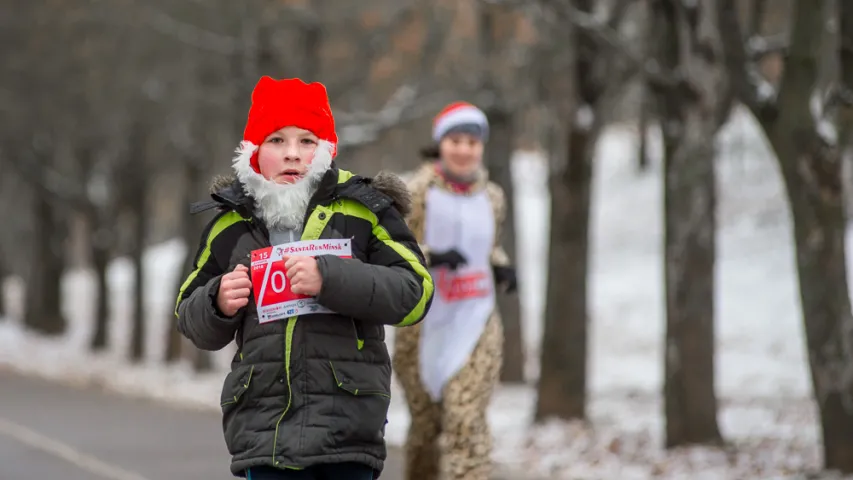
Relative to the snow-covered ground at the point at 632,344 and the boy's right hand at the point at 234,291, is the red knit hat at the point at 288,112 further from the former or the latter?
the snow-covered ground at the point at 632,344

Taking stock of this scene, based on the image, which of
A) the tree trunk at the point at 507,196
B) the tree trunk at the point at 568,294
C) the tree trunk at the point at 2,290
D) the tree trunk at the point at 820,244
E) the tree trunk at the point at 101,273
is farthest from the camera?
the tree trunk at the point at 2,290

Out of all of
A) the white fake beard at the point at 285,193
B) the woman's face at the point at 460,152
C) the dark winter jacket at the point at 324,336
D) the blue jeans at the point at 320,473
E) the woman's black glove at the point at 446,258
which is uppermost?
the woman's face at the point at 460,152

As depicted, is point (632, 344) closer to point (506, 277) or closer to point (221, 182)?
point (506, 277)

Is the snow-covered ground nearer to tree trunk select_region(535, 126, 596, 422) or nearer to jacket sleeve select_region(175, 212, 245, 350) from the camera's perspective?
tree trunk select_region(535, 126, 596, 422)

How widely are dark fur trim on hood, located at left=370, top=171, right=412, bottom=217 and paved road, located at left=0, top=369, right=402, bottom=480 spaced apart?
608 centimetres

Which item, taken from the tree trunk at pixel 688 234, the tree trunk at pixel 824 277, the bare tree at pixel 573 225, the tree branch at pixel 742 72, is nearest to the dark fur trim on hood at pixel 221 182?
the tree trunk at pixel 824 277

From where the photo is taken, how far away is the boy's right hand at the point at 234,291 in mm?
4551

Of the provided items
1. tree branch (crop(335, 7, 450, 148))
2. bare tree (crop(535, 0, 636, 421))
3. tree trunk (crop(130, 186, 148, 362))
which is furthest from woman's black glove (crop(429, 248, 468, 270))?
tree trunk (crop(130, 186, 148, 362))

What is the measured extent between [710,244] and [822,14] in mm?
2411

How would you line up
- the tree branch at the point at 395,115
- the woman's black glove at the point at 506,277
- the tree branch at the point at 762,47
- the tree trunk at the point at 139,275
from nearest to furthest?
the woman's black glove at the point at 506,277, the tree branch at the point at 762,47, the tree branch at the point at 395,115, the tree trunk at the point at 139,275

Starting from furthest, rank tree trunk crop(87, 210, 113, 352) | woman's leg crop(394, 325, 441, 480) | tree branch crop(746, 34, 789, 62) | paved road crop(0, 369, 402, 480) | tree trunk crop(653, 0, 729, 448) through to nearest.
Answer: tree trunk crop(87, 210, 113, 352) < tree trunk crop(653, 0, 729, 448) < tree branch crop(746, 34, 789, 62) < paved road crop(0, 369, 402, 480) < woman's leg crop(394, 325, 441, 480)

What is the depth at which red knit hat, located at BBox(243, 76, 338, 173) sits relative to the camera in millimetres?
4766

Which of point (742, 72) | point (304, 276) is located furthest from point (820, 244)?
point (304, 276)

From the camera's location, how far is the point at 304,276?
175 inches
